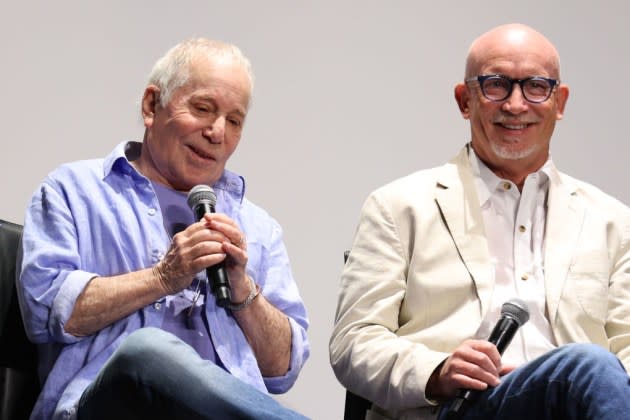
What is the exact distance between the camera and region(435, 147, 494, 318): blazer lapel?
2629mm

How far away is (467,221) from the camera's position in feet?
8.98

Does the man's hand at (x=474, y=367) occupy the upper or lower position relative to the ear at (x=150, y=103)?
lower

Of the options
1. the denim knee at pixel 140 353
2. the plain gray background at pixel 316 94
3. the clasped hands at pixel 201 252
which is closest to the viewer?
the denim knee at pixel 140 353

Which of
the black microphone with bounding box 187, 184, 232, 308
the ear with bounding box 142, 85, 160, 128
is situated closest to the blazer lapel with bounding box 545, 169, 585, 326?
the black microphone with bounding box 187, 184, 232, 308

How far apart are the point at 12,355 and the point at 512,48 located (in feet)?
4.65

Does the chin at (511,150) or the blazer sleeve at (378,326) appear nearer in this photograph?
the blazer sleeve at (378,326)

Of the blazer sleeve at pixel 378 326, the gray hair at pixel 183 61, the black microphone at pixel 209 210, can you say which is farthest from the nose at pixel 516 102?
the black microphone at pixel 209 210

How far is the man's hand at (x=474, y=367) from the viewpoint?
7.48ft

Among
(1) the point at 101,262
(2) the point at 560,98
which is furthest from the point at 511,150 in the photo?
(1) the point at 101,262

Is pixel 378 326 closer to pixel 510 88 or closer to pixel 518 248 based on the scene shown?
pixel 518 248

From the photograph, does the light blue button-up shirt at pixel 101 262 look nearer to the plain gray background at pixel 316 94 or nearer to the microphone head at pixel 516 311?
the plain gray background at pixel 316 94

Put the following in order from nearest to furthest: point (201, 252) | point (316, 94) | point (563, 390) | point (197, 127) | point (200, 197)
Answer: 1. point (563, 390)
2. point (201, 252)
3. point (200, 197)
4. point (197, 127)
5. point (316, 94)

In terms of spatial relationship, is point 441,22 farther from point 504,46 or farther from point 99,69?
point 99,69

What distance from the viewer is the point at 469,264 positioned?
8.70 ft
